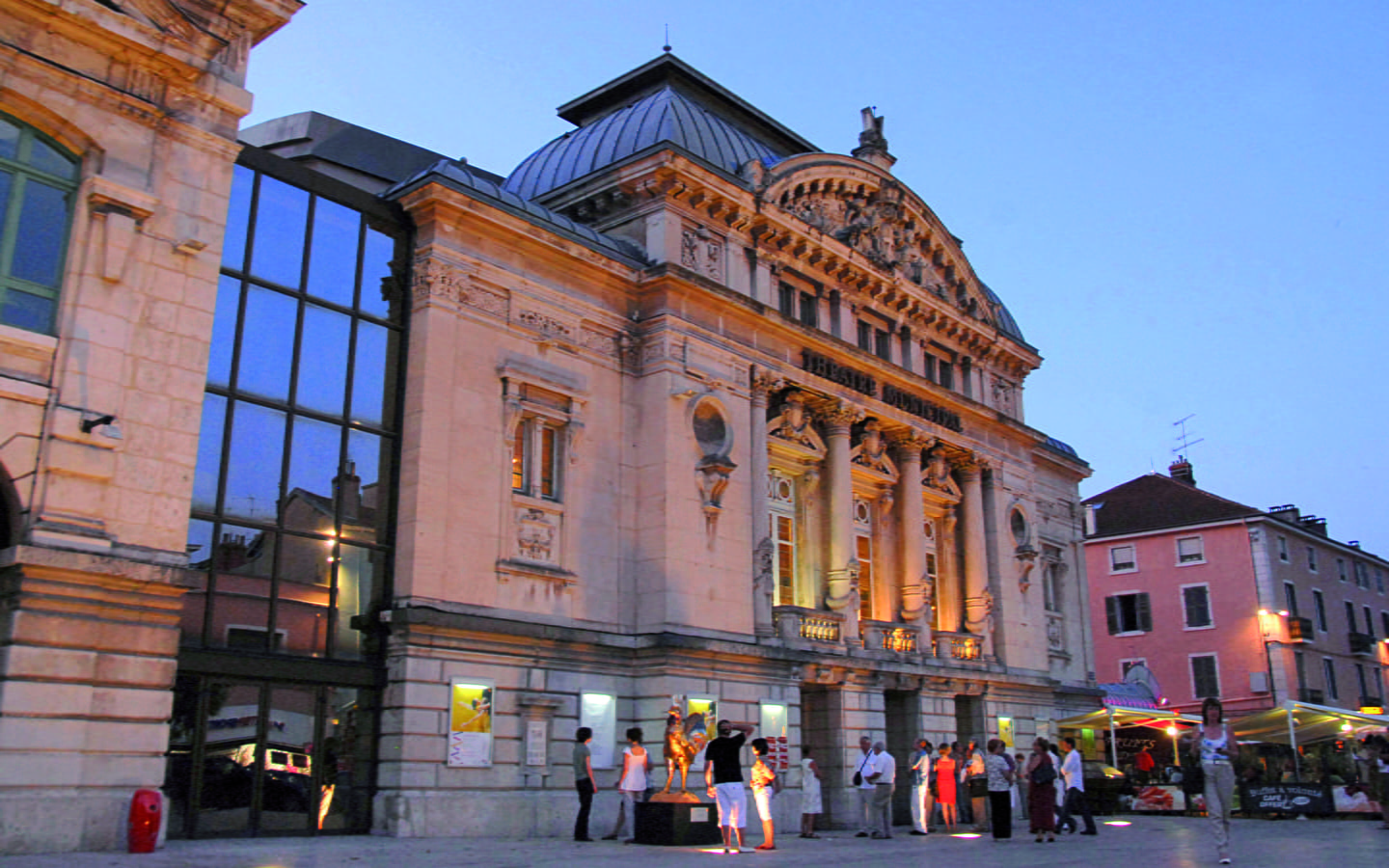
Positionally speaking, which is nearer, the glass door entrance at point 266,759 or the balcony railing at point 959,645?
the glass door entrance at point 266,759

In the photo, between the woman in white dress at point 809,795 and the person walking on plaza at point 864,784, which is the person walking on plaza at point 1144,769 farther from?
the woman in white dress at point 809,795

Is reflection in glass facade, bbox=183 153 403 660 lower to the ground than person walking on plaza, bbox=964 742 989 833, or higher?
higher

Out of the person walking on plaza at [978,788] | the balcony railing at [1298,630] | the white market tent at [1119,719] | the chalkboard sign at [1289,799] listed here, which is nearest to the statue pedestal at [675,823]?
the person walking on plaza at [978,788]

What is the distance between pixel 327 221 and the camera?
2073 centimetres

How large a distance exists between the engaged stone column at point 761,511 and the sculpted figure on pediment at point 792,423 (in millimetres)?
794

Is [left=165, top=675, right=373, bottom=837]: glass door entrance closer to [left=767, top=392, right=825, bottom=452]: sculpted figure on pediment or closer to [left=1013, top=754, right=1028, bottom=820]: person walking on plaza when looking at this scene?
[left=767, top=392, right=825, bottom=452]: sculpted figure on pediment

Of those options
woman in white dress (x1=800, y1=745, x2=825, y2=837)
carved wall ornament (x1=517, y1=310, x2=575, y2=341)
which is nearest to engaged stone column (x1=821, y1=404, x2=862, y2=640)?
woman in white dress (x1=800, y1=745, x2=825, y2=837)

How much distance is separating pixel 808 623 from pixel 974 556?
27.1 ft

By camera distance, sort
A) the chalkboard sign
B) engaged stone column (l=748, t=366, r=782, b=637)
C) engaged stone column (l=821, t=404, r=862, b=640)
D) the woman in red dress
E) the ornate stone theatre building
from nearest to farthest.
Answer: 1. the ornate stone theatre building
2. the woman in red dress
3. engaged stone column (l=748, t=366, r=782, b=637)
4. engaged stone column (l=821, t=404, r=862, b=640)
5. the chalkboard sign

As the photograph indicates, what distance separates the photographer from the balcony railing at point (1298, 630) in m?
50.5

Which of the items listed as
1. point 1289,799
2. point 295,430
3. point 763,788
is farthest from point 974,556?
point 295,430

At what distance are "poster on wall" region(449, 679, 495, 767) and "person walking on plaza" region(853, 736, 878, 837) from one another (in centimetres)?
676

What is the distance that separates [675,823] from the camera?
17.1 metres

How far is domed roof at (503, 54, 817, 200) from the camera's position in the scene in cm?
2836
